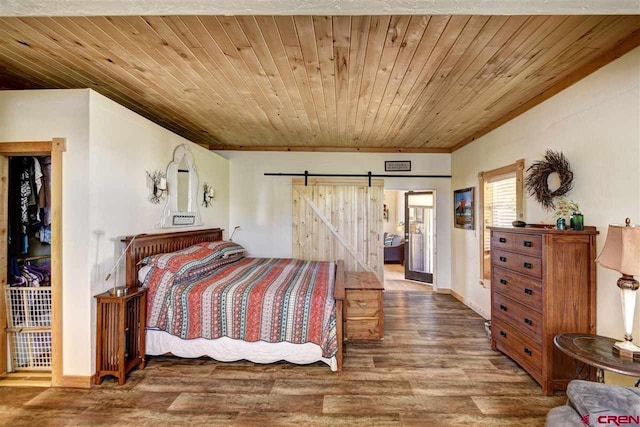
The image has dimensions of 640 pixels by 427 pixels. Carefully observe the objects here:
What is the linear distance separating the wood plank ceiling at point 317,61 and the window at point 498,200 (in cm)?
74

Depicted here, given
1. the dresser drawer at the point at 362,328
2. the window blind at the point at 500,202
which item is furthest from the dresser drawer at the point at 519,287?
the dresser drawer at the point at 362,328

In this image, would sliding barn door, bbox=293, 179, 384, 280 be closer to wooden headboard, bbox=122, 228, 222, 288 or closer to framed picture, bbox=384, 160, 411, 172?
framed picture, bbox=384, 160, 411, 172

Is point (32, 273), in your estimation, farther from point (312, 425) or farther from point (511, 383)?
point (511, 383)

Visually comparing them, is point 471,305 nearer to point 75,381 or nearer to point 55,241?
point 75,381

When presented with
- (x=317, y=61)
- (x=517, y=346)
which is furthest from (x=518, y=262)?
(x=317, y=61)

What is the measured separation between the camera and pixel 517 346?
261cm

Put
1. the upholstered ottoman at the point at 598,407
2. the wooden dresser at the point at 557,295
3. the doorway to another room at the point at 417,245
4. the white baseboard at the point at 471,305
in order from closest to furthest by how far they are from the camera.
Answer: the upholstered ottoman at the point at 598,407 < the wooden dresser at the point at 557,295 < the white baseboard at the point at 471,305 < the doorway to another room at the point at 417,245

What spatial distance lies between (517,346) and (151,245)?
3792mm

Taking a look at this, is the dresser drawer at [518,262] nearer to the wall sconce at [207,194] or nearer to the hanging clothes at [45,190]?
the wall sconce at [207,194]

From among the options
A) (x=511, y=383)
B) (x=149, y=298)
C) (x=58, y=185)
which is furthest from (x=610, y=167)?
(x=58, y=185)

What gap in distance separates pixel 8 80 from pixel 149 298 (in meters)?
2.40

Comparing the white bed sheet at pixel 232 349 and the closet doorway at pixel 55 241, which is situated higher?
the closet doorway at pixel 55 241

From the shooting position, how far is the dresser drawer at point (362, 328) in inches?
124

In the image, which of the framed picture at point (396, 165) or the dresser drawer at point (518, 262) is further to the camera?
the framed picture at point (396, 165)
